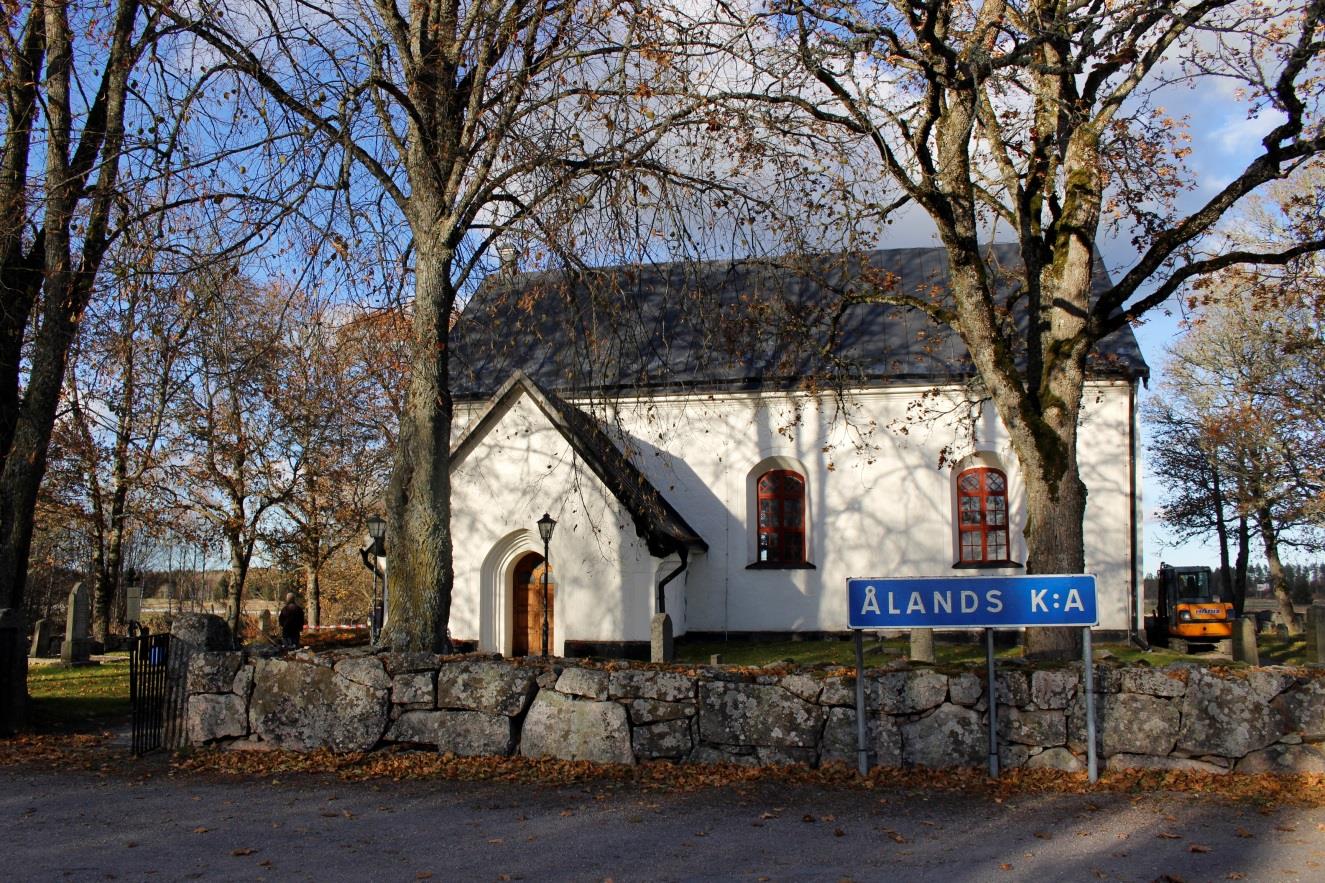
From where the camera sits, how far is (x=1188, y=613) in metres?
25.8

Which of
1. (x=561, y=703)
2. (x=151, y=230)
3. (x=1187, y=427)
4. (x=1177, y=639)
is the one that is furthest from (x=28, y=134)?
(x=1187, y=427)

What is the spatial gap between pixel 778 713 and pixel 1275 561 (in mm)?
36047

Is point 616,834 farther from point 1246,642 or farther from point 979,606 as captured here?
point 1246,642

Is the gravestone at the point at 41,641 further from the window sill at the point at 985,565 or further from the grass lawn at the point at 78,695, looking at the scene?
the window sill at the point at 985,565

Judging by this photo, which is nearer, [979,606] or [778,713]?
[979,606]

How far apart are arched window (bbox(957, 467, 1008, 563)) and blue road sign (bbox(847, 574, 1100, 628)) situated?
15665mm

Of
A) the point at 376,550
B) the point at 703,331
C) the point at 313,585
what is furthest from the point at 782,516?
the point at 313,585

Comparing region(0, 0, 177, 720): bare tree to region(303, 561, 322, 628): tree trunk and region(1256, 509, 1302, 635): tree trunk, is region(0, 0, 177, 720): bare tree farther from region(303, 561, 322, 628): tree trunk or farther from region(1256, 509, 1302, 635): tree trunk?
region(1256, 509, 1302, 635): tree trunk

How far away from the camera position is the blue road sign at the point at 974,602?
8648 millimetres

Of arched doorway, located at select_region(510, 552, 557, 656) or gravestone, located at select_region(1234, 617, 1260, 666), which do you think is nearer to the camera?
gravestone, located at select_region(1234, 617, 1260, 666)

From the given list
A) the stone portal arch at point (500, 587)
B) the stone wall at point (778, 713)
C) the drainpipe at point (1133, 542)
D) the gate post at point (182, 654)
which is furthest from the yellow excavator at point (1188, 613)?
the gate post at point (182, 654)

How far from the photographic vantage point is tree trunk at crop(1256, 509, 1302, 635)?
36.8 meters

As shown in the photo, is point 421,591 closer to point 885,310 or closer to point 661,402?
point 661,402

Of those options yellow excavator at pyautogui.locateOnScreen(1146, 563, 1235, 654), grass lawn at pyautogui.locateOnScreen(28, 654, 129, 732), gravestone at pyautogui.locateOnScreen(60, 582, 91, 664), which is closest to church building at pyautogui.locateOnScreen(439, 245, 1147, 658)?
yellow excavator at pyautogui.locateOnScreen(1146, 563, 1235, 654)
